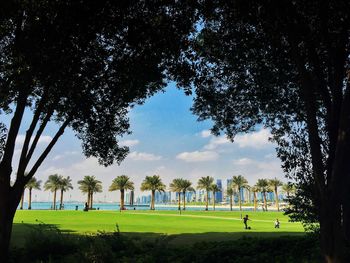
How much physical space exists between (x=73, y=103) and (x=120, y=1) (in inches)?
195

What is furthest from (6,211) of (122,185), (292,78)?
(122,185)

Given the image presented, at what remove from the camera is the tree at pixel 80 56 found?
10.2 meters

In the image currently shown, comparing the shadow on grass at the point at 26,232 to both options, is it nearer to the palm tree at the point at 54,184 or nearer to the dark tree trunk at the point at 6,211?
the dark tree trunk at the point at 6,211

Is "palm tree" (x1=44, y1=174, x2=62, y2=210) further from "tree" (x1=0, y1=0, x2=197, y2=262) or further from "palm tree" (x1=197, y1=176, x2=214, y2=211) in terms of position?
"tree" (x1=0, y1=0, x2=197, y2=262)

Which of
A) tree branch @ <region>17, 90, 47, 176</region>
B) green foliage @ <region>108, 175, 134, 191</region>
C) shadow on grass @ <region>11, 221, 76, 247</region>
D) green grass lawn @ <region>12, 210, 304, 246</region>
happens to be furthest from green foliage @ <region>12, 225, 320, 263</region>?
green foliage @ <region>108, 175, 134, 191</region>

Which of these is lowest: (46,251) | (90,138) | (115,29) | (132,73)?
(46,251)

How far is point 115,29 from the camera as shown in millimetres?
Answer: 11352

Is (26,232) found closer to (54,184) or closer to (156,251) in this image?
(156,251)

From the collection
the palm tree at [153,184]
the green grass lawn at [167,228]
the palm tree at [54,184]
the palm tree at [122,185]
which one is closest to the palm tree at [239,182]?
the palm tree at [153,184]

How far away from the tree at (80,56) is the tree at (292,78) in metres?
1.42

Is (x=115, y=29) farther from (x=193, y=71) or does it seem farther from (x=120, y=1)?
(x=193, y=71)

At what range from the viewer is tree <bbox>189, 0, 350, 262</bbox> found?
889cm

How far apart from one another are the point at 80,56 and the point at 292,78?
313 inches

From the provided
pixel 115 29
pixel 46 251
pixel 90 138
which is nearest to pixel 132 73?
pixel 115 29
